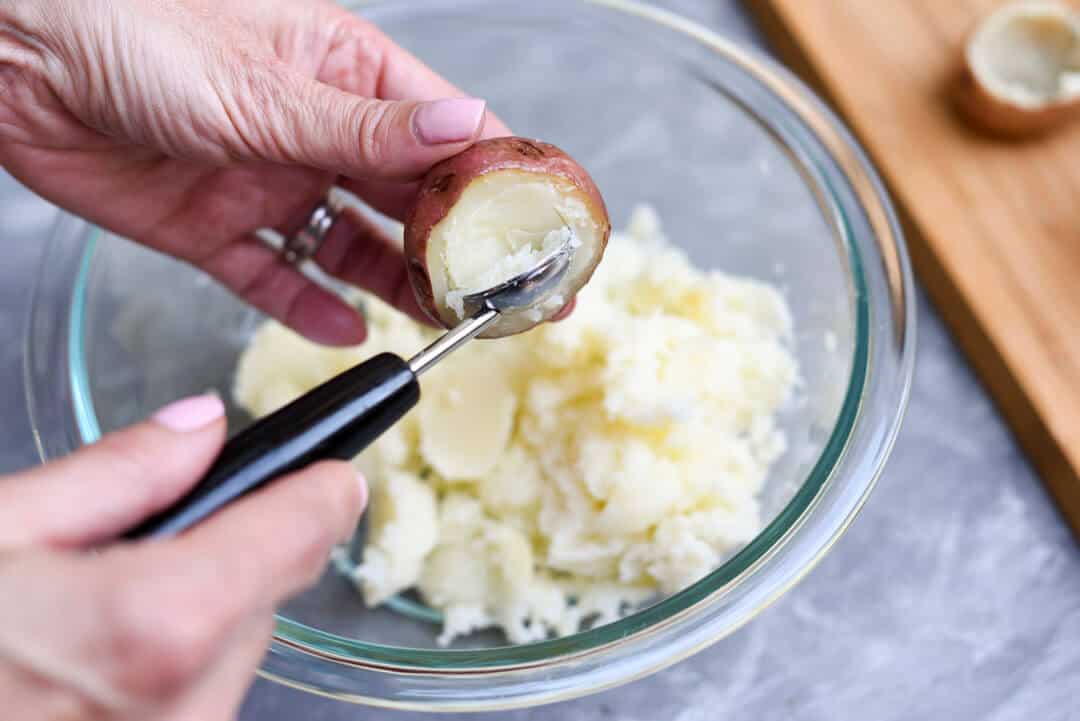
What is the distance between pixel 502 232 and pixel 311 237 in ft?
1.80

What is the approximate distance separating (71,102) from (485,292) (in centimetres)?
62

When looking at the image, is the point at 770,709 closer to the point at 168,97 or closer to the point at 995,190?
the point at 995,190

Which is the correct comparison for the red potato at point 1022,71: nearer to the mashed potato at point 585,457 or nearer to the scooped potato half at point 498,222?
the mashed potato at point 585,457

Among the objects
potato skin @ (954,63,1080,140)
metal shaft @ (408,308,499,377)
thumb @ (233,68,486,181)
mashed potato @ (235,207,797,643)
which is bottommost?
mashed potato @ (235,207,797,643)

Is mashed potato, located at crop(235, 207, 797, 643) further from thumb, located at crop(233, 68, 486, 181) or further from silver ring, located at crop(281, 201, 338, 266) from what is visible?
thumb, located at crop(233, 68, 486, 181)

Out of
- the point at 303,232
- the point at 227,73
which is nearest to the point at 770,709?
the point at 303,232

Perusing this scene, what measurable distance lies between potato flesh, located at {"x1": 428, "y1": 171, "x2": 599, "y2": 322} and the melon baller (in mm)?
48

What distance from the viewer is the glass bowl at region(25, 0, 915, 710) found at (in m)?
1.22

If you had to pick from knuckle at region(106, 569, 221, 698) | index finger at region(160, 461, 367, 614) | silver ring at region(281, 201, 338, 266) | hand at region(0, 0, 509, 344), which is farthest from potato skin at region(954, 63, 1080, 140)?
knuckle at region(106, 569, 221, 698)

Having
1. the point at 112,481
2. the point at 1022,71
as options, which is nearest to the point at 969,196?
the point at 1022,71

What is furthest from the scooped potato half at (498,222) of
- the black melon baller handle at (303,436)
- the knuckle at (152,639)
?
the knuckle at (152,639)

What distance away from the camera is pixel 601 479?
141 cm

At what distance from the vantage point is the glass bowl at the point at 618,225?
47.9 inches

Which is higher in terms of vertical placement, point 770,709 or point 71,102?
point 71,102
